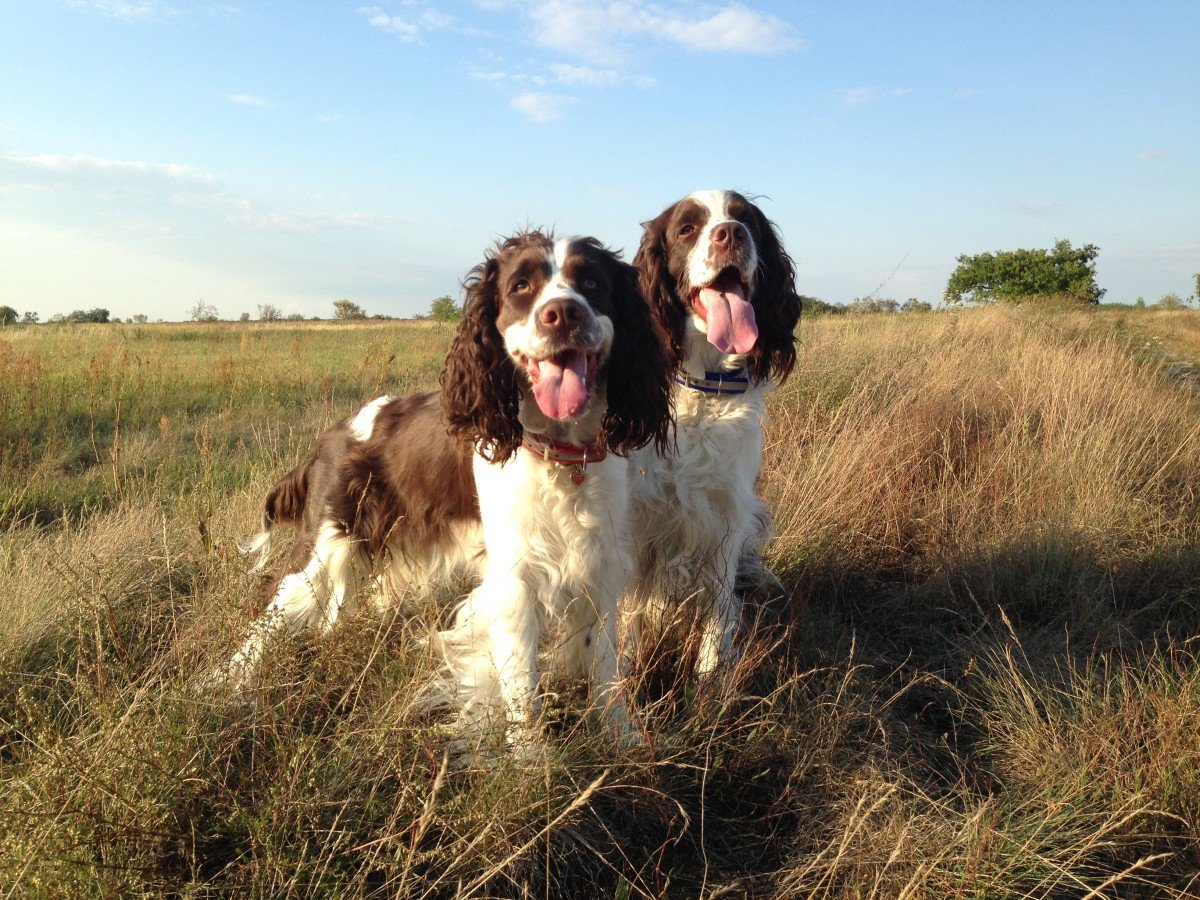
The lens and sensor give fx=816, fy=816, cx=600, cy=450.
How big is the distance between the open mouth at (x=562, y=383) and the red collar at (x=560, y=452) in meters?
0.14

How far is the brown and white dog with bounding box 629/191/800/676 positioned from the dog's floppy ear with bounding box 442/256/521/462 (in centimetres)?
74

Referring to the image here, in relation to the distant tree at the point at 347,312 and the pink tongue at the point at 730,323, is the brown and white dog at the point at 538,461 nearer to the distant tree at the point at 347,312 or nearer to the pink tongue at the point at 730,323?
the pink tongue at the point at 730,323

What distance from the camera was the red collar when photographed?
273 cm

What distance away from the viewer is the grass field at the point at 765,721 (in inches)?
75.0

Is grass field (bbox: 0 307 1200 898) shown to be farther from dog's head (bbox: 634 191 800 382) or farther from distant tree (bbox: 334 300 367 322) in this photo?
distant tree (bbox: 334 300 367 322)

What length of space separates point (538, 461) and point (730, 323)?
3.42 feet

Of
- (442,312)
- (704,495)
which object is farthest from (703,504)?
(442,312)

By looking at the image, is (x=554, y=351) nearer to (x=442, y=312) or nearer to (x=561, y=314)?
(x=561, y=314)

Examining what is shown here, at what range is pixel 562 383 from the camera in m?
2.59

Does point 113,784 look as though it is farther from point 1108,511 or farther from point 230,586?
point 1108,511

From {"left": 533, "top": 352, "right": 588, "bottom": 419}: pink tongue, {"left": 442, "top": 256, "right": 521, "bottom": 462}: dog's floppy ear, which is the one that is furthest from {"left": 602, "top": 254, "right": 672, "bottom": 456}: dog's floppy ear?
{"left": 442, "top": 256, "right": 521, "bottom": 462}: dog's floppy ear

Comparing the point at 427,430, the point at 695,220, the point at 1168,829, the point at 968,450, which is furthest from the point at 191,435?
the point at 1168,829

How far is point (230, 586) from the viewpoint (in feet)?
8.70

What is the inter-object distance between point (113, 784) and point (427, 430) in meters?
1.74
